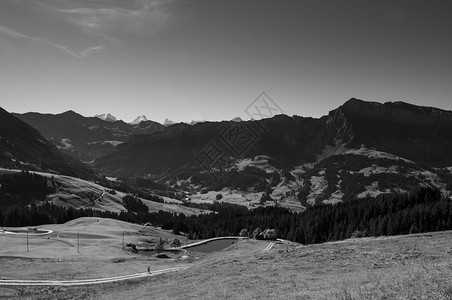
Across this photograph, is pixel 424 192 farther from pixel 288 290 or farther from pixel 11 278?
pixel 11 278

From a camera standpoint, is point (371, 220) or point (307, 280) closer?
point (307, 280)

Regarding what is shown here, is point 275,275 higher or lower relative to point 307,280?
lower

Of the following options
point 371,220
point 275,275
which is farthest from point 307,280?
point 371,220

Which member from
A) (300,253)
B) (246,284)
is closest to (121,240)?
(300,253)

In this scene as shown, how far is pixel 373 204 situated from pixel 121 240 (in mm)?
125223

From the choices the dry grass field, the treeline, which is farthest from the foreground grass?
the treeline

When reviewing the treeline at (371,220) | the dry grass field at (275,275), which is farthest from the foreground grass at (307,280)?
the treeline at (371,220)

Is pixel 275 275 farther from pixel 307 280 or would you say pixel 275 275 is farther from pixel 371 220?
pixel 371 220

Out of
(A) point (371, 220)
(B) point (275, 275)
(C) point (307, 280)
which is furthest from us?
(A) point (371, 220)

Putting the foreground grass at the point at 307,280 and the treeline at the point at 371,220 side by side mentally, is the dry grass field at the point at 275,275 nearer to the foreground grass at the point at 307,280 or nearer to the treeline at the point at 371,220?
the foreground grass at the point at 307,280

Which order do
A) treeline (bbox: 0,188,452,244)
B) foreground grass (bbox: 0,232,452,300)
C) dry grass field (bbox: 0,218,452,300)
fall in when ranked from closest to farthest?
foreground grass (bbox: 0,232,452,300) < dry grass field (bbox: 0,218,452,300) < treeline (bbox: 0,188,452,244)

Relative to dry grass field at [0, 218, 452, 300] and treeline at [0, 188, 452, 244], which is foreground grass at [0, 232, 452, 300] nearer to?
dry grass field at [0, 218, 452, 300]

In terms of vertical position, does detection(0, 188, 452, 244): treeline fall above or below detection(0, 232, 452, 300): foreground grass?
below

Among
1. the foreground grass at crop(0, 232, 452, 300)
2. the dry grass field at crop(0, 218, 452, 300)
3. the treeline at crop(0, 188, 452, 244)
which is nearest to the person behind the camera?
the foreground grass at crop(0, 232, 452, 300)
